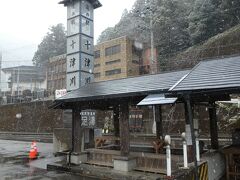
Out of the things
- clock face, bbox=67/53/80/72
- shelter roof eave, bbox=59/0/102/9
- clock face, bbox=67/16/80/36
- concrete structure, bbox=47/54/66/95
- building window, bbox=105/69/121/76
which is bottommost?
clock face, bbox=67/53/80/72

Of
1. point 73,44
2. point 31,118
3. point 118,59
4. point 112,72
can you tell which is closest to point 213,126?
point 73,44

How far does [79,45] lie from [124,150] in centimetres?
860

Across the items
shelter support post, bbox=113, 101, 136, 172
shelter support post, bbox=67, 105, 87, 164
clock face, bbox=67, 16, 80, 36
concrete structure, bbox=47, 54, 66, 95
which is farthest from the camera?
concrete structure, bbox=47, 54, 66, 95

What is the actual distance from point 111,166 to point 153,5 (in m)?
41.3

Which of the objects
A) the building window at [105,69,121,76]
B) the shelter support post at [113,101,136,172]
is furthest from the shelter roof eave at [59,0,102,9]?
the building window at [105,69,121,76]

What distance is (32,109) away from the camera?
117ft

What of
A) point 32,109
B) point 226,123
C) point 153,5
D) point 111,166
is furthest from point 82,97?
point 153,5

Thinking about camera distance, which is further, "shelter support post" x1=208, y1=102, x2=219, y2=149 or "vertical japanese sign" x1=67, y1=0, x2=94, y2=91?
"vertical japanese sign" x1=67, y1=0, x2=94, y2=91

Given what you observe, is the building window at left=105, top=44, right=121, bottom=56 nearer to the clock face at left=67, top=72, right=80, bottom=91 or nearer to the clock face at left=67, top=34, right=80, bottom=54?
the clock face at left=67, top=34, right=80, bottom=54

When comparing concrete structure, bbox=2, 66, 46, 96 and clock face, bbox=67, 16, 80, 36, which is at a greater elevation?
concrete structure, bbox=2, 66, 46, 96

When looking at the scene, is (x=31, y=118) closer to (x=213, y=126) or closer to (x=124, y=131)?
(x=124, y=131)

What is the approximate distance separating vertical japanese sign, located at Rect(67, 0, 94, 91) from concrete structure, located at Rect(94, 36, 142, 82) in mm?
26635

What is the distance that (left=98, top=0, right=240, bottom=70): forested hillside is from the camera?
36.9 metres

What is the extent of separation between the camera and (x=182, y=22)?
43.0 m
